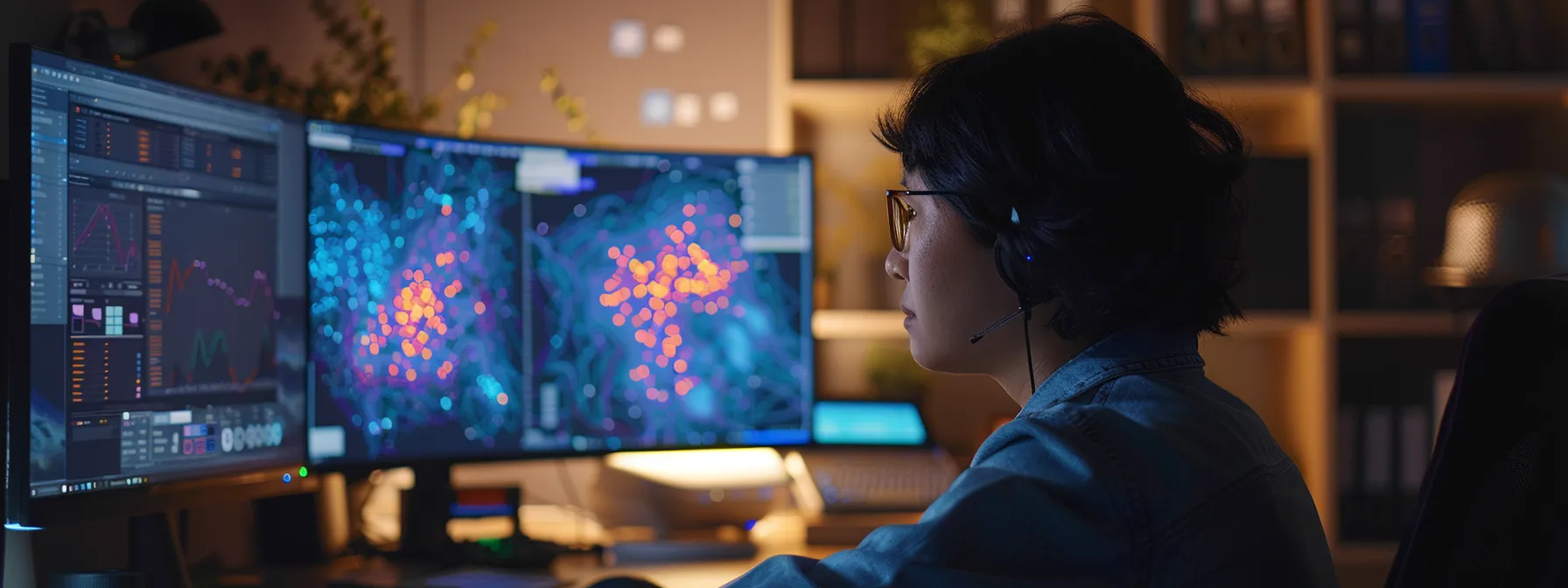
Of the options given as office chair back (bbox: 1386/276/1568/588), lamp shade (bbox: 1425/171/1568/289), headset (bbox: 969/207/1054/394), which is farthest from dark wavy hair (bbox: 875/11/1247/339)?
lamp shade (bbox: 1425/171/1568/289)

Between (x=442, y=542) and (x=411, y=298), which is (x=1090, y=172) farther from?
(x=442, y=542)

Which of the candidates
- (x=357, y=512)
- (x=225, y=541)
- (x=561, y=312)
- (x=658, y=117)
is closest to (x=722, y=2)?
(x=658, y=117)

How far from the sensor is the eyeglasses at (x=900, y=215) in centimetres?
99

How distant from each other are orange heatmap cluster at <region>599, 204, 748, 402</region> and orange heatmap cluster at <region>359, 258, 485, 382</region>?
9.0 inches

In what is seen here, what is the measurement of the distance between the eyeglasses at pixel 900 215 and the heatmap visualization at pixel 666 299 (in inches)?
23.7

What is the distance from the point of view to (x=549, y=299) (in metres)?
1.56

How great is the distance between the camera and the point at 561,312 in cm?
157

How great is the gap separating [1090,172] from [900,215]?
10.1 inches

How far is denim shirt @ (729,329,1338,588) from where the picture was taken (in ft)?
2.18

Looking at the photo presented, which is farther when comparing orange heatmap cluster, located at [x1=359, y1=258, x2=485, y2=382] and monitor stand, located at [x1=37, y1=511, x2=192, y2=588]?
orange heatmap cluster, located at [x1=359, y1=258, x2=485, y2=382]

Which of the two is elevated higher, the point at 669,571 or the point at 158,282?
the point at 158,282

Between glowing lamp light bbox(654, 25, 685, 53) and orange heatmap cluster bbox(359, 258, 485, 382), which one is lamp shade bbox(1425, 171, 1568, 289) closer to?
glowing lamp light bbox(654, 25, 685, 53)

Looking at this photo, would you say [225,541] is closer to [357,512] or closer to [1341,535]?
[357,512]

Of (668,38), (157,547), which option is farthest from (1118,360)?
(668,38)
